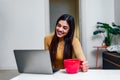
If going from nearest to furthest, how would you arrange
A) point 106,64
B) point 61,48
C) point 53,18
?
point 61,48
point 106,64
point 53,18

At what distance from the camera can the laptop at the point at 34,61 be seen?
52.6 inches

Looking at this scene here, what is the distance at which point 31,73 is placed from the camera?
56.5 inches

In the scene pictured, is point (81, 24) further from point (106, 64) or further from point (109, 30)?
point (106, 64)

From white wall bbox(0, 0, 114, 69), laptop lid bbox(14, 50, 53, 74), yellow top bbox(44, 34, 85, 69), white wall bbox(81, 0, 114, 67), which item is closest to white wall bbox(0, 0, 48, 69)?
white wall bbox(0, 0, 114, 69)

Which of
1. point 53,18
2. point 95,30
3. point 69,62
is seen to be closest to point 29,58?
point 69,62

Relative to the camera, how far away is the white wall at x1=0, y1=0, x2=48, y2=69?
493 cm

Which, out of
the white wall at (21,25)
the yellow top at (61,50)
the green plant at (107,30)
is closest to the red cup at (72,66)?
the yellow top at (61,50)

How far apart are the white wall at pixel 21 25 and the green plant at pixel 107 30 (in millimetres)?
1319

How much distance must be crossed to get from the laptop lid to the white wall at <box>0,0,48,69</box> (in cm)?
356

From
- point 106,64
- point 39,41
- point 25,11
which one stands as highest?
point 25,11

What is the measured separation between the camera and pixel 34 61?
1374 mm

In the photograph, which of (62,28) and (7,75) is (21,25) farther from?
(62,28)

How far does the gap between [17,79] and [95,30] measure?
391 cm

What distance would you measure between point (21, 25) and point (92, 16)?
5.75 ft
